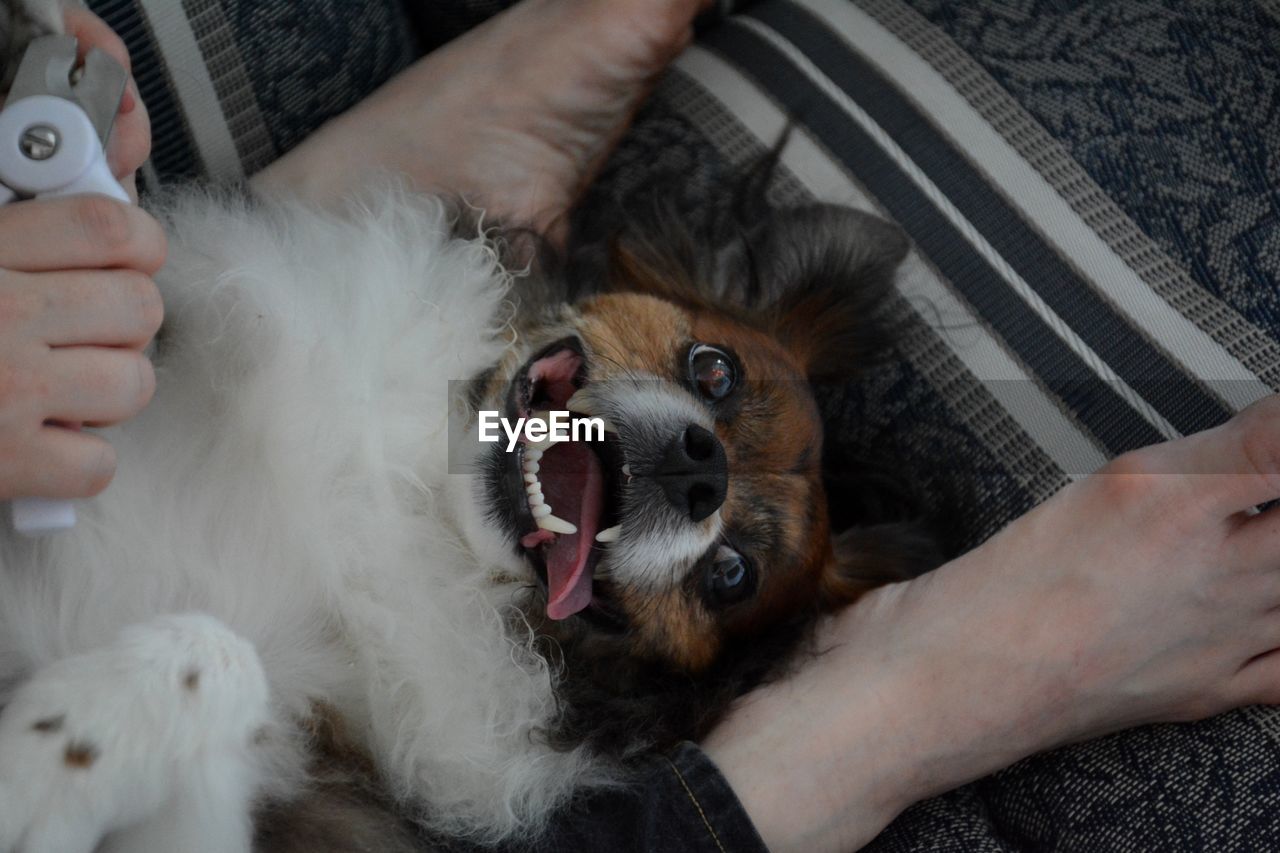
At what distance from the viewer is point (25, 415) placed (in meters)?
1.30

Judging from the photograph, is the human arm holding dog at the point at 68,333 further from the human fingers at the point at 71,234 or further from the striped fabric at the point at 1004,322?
the striped fabric at the point at 1004,322

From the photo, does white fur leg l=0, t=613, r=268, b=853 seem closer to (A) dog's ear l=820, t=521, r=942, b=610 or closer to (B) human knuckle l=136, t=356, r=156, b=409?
(B) human knuckle l=136, t=356, r=156, b=409

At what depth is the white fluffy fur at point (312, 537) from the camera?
159 centimetres

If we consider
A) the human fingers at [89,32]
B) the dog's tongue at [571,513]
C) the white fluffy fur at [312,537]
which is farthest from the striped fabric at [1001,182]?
the dog's tongue at [571,513]

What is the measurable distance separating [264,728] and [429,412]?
0.64 m

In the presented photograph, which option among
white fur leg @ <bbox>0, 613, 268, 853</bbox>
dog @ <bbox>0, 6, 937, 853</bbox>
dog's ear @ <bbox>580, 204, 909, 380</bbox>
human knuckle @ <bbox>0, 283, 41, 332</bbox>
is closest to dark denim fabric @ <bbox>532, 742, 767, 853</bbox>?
dog @ <bbox>0, 6, 937, 853</bbox>

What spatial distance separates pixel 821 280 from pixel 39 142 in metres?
1.55

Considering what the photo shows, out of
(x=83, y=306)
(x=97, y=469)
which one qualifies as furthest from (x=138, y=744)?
(x=83, y=306)

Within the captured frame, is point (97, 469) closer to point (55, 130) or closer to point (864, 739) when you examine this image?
point (55, 130)

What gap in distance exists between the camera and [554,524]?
1807mm

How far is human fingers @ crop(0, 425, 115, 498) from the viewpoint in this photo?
130 cm

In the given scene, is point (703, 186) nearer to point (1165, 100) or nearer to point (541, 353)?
point (541, 353)

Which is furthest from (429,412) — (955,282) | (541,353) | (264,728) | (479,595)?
(955,282)

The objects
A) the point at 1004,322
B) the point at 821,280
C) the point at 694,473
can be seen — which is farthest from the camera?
the point at 821,280
